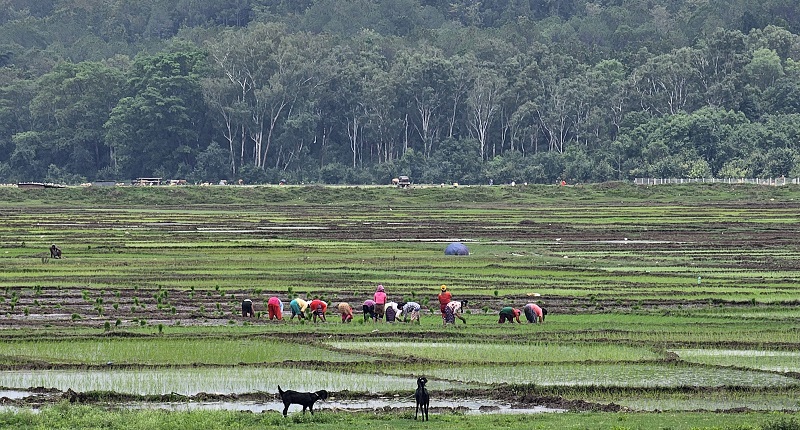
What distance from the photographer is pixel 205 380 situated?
28.9m

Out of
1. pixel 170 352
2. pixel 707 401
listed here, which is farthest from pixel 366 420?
pixel 170 352

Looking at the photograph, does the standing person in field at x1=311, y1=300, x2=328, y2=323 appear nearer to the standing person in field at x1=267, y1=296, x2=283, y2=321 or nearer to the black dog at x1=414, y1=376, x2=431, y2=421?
the standing person in field at x1=267, y1=296, x2=283, y2=321

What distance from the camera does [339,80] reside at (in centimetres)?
15412

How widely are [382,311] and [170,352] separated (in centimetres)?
737

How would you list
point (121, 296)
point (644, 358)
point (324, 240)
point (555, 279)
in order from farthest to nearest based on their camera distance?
1. point (324, 240)
2. point (555, 279)
3. point (121, 296)
4. point (644, 358)

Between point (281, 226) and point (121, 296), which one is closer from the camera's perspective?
point (121, 296)

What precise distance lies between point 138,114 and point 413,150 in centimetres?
2849

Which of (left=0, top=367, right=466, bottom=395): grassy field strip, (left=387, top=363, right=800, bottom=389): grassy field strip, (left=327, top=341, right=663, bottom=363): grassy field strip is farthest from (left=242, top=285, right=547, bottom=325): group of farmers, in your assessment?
(left=0, top=367, right=466, bottom=395): grassy field strip

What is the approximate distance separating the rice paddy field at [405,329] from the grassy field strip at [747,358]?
0.09 m

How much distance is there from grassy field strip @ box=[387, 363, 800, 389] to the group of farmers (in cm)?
644

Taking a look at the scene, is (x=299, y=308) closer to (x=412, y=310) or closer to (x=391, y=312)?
(x=391, y=312)

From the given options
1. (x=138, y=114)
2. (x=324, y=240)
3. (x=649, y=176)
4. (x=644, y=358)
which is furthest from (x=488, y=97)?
(x=644, y=358)

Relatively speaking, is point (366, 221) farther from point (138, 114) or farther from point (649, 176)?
point (138, 114)

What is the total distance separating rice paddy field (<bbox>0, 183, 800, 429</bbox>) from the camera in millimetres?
26047
